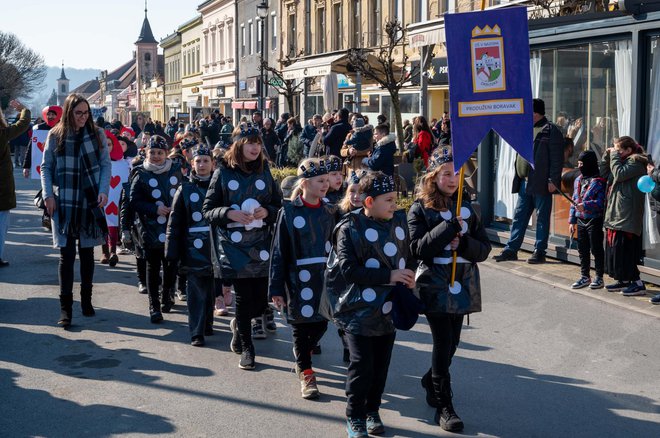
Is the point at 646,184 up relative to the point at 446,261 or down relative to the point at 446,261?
up

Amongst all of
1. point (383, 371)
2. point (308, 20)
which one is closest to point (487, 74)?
point (383, 371)

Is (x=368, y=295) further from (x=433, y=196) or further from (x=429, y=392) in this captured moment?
(x=429, y=392)

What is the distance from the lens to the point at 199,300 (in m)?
8.00

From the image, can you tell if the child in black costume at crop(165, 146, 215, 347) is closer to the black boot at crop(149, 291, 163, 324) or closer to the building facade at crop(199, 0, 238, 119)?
the black boot at crop(149, 291, 163, 324)

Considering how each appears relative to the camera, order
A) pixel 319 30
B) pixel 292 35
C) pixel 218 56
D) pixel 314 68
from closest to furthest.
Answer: pixel 314 68
pixel 319 30
pixel 292 35
pixel 218 56

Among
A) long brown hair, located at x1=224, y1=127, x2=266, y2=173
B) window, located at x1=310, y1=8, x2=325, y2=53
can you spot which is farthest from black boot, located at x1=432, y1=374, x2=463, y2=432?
window, located at x1=310, y1=8, x2=325, y2=53

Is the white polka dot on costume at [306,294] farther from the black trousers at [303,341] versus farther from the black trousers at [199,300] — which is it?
the black trousers at [199,300]

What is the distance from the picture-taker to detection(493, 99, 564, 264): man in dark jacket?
11.6 m

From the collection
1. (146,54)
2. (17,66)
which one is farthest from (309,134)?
(146,54)

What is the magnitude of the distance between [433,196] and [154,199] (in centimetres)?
387

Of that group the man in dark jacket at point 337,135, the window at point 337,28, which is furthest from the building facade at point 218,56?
the man in dark jacket at point 337,135

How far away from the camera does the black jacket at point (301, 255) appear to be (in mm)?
6395

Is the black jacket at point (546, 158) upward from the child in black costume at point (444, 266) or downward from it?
upward

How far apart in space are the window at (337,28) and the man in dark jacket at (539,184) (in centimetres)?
2598
